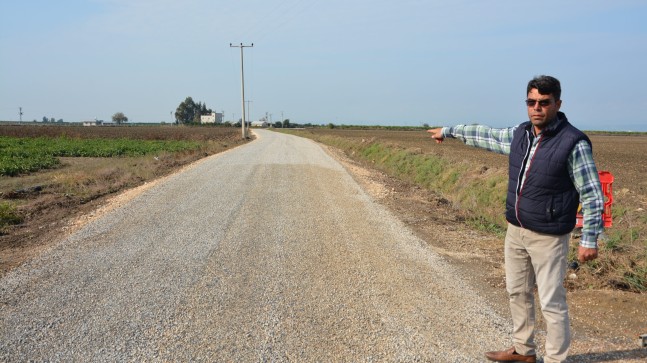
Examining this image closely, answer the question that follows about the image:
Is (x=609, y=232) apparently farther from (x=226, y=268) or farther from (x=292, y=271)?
(x=226, y=268)

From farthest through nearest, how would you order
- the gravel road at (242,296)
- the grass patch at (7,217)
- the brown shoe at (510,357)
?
the grass patch at (7,217) → the gravel road at (242,296) → the brown shoe at (510,357)

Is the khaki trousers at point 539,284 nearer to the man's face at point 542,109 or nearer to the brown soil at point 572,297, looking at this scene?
the brown soil at point 572,297

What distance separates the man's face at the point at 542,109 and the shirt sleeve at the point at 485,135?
536mm

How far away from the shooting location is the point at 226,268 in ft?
21.0

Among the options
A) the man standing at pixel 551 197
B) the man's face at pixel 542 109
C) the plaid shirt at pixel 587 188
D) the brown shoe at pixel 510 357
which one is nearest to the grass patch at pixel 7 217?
the brown shoe at pixel 510 357

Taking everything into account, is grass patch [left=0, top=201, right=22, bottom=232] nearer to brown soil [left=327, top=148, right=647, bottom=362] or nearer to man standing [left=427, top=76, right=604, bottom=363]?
brown soil [left=327, top=148, right=647, bottom=362]

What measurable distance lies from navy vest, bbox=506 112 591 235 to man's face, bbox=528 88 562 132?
0.17ft

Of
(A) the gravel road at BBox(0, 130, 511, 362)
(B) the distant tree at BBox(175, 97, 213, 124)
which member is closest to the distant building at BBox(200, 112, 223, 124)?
(B) the distant tree at BBox(175, 97, 213, 124)

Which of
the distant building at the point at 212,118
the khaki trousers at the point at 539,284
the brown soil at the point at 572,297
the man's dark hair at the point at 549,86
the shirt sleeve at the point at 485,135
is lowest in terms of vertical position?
the brown soil at the point at 572,297

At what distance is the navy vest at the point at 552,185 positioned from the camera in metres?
3.49

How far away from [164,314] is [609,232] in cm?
739

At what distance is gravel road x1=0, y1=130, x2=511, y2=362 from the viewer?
4.18 meters

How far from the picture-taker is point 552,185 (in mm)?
3537

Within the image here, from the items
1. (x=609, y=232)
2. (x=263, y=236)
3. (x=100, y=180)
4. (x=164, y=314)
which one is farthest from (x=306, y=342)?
(x=100, y=180)
